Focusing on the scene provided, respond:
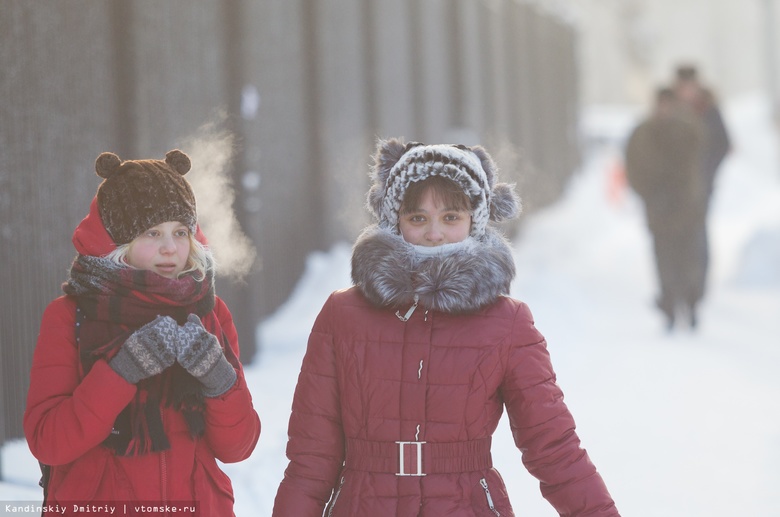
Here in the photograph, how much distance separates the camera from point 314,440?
2754 millimetres

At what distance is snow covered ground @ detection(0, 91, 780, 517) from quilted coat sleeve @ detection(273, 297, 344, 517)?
1.58 m

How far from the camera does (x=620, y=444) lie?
5.64m

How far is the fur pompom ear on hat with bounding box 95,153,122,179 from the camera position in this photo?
2.77m

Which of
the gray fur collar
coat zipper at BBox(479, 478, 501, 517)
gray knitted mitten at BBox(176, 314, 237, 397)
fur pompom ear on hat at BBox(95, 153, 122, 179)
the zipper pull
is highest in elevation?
fur pompom ear on hat at BBox(95, 153, 122, 179)

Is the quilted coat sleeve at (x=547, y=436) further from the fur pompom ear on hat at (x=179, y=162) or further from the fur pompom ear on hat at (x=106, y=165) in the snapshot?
the fur pompom ear on hat at (x=106, y=165)

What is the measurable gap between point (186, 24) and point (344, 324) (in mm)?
4171

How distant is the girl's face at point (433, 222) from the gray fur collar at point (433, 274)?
0.15 feet

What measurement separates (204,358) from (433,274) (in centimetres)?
59

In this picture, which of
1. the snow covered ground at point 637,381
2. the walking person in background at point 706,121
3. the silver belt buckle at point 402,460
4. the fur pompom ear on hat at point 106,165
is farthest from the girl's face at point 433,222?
the walking person in background at point 706,121

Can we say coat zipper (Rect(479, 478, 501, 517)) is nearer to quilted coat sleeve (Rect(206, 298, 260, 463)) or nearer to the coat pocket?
quilted coat sleeve (Rect(206, 298, 260, 463))

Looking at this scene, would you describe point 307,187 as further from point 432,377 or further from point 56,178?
point 432,377

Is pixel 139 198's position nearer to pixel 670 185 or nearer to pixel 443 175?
pixel 443 175

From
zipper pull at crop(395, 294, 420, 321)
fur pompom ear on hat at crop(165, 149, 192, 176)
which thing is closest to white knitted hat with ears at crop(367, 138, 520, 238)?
zipper pull at crop(395, 294, 420, 321)

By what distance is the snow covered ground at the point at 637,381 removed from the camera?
4.77m
